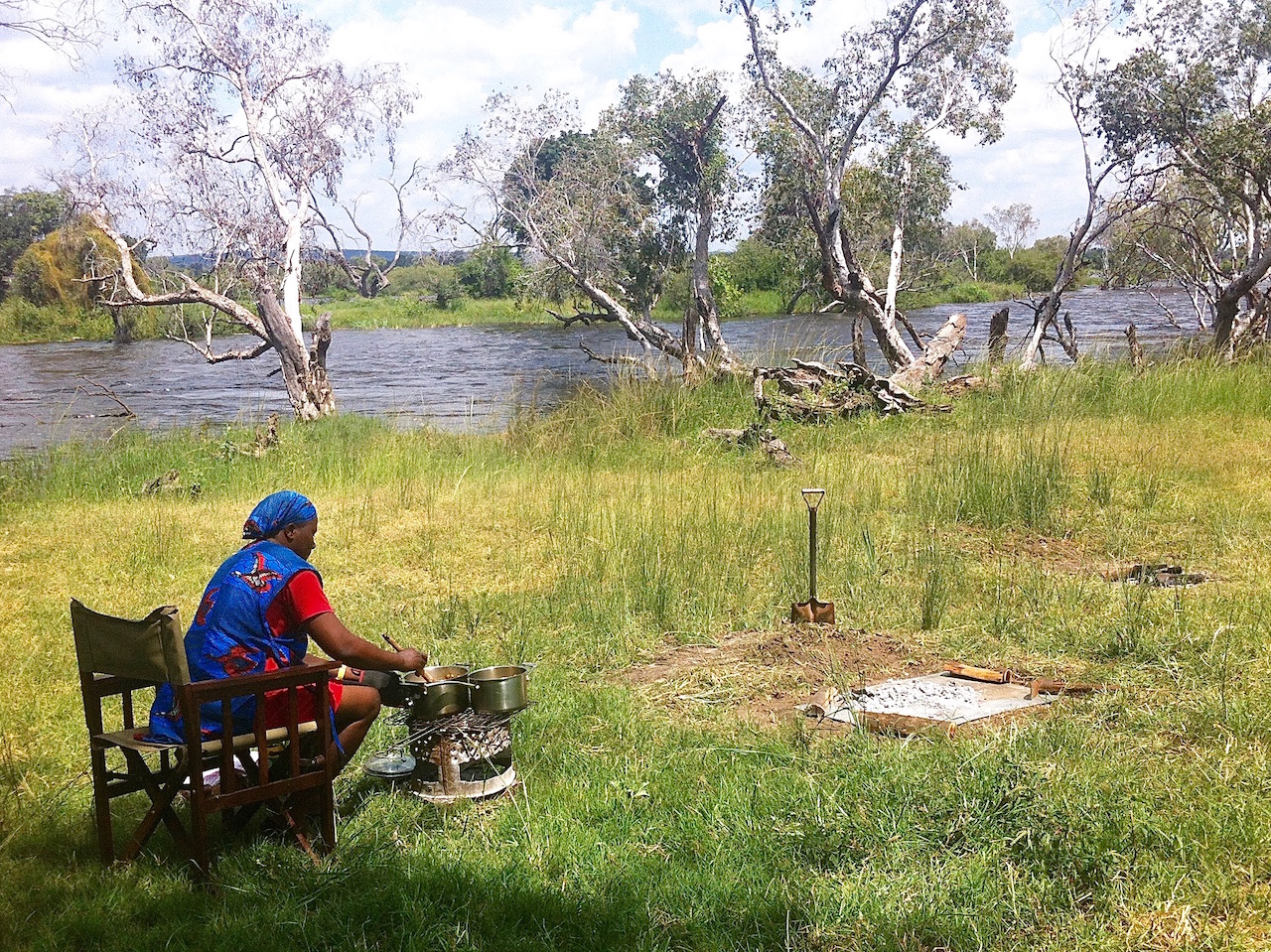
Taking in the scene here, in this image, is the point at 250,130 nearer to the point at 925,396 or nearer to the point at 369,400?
the point at 369,400

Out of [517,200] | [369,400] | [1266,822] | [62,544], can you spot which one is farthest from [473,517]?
[369,400]

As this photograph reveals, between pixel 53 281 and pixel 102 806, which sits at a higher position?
pixel 53 281

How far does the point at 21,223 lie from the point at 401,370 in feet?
62.2

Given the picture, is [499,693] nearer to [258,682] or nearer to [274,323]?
[258,682]

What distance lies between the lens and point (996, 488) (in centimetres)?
700

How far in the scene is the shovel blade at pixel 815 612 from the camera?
16.4 feet

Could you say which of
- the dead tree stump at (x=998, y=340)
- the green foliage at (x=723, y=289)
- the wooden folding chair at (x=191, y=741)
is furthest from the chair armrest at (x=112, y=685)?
the green foliage at (x=723, y=289)

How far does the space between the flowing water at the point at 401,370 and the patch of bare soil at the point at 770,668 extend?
677 centimetres

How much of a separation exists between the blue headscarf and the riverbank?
26.0 meters

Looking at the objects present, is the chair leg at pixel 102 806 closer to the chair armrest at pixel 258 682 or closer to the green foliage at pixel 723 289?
the chair armrest at pixel 258 682

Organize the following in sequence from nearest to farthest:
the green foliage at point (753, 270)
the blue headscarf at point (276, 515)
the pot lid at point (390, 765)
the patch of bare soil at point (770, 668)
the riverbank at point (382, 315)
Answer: the blue headscarf at point (276, 515) < the pot lid at point (390, 765) < the patch of bare soil at point (770, 668) < the riverbank at point (382, 315) < the green foliage at point (753, 270)

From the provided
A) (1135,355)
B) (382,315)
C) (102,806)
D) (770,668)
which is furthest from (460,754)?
(382,315)

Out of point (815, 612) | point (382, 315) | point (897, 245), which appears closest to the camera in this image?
point (815, 612)

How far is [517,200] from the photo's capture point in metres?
16.9
